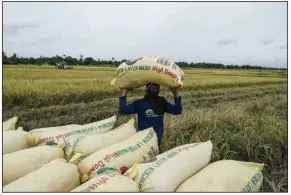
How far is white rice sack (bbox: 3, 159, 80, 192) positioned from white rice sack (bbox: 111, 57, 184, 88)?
106 centimetres

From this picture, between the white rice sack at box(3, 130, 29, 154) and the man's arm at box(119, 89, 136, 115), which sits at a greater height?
the man's arm at box(119, 89, 136, 115)

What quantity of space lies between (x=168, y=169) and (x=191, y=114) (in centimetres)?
270

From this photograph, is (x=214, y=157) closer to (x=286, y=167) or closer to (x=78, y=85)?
(x=286, y=167)

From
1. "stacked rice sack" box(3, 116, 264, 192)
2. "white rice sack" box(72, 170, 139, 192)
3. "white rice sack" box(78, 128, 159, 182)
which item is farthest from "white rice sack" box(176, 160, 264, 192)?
"white rice sack" box(78, 128, 159, 182)

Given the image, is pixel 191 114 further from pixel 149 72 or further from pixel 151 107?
pixel 149 72

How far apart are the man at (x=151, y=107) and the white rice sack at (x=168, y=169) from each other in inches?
27.8

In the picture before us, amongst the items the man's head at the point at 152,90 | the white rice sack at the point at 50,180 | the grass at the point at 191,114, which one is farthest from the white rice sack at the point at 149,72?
the white rice sack at the point at 50,180

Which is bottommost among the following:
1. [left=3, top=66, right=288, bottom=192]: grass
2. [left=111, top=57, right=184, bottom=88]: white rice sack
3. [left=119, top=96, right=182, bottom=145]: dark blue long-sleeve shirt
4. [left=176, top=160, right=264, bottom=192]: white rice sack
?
[left=3, top=66, right=288, bottom=192]: grass

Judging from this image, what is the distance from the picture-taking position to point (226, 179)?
2445 millimetres

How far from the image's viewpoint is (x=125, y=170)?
2605 mm

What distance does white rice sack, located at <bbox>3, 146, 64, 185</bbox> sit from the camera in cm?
250

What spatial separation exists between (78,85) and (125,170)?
6.71 meters

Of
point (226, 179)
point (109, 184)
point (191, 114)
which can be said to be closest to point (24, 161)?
point (109, 184)

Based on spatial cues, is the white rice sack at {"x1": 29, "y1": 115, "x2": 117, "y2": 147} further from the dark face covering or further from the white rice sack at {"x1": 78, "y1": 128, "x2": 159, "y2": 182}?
the dark face covering
